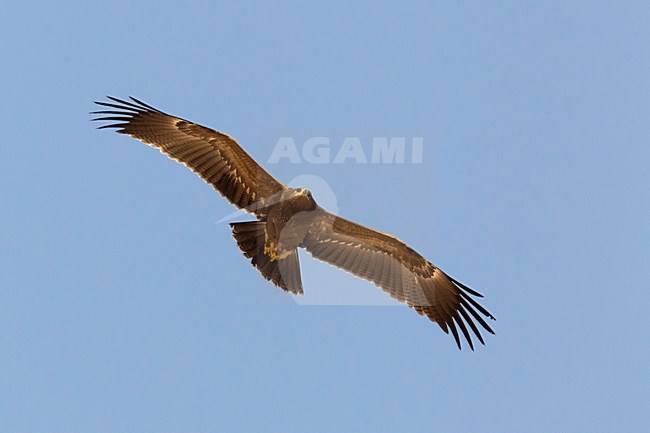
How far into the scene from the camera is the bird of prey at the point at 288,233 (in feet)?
42.1

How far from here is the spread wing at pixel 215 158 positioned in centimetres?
1280

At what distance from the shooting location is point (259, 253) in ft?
42.1

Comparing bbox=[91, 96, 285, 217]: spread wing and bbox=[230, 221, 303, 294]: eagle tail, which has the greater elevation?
bbox=[91, 96, 285, 217]: spread wing

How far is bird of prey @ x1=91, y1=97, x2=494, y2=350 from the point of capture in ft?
42.1

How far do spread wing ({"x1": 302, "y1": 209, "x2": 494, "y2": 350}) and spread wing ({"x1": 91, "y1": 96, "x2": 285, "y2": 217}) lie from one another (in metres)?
0.91

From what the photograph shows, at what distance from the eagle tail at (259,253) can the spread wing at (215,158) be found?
208 millimetres

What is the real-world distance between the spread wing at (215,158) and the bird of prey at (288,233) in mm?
13

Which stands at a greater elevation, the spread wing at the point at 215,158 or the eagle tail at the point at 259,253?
→ the spread wing at the point at 215,158

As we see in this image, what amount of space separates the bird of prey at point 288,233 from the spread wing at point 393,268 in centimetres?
1

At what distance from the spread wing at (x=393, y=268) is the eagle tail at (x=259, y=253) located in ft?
2.66

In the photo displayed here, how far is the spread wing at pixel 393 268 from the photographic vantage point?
43.4 ft

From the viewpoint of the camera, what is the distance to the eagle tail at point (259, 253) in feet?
42.0

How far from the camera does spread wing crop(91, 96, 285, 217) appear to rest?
12.8 meters

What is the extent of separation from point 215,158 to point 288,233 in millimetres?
1349
